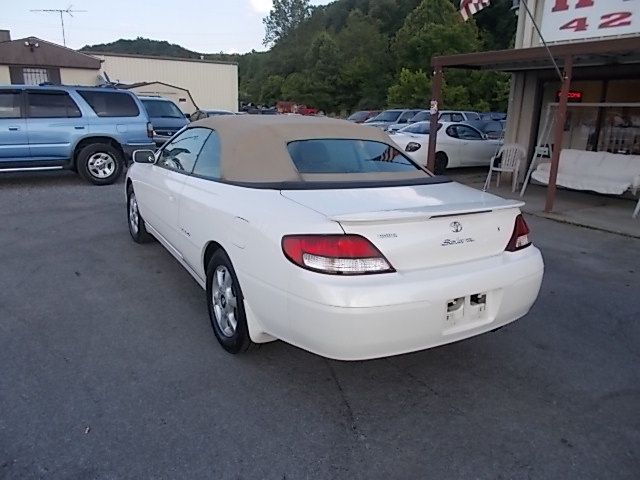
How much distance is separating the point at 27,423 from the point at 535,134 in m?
11.5

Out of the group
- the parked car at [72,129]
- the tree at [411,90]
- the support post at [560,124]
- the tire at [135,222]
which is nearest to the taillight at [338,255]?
the tire at [135,222]

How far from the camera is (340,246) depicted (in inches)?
102

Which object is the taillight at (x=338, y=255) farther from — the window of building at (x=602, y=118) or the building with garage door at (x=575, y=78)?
the window of building at (x=602, y=118)

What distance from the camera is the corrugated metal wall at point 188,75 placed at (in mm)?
30078

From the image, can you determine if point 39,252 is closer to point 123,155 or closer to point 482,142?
point 123,155

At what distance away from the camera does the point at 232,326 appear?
11.0 feet

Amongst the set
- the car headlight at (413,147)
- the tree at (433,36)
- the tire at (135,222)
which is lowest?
the tire at (135,222)

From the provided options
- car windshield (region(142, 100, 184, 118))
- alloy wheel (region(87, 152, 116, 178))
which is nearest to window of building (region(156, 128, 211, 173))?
alloy wheel (region(87, 152, 116, 178))

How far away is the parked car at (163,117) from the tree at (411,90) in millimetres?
29170

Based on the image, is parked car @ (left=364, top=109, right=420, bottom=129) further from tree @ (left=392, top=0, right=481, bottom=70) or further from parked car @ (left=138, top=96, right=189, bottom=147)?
tree @ (left=392, top=0, right=481, bottom=70)

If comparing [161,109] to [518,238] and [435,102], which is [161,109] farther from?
[518,238]

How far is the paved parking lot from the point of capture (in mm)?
2406

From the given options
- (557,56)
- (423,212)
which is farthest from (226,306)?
(557,56)

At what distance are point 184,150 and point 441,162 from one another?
9518mm
